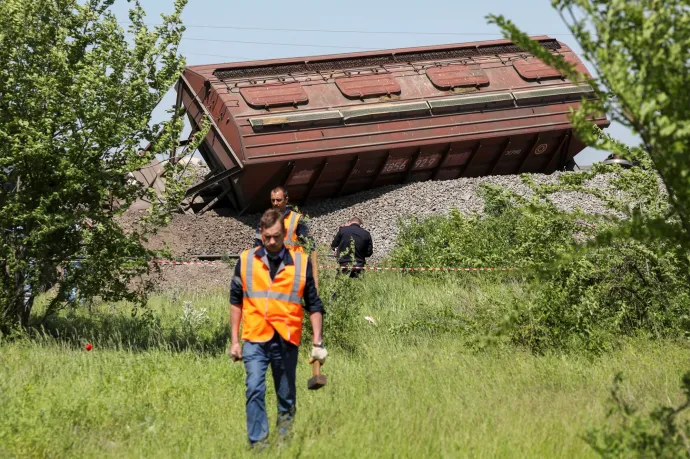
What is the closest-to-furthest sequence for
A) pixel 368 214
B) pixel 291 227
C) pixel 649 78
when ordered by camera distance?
pixel 649 78 < pixel 291 227 < pixel 368 214

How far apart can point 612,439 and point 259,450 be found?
227 cm

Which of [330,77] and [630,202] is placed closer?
[630,202]

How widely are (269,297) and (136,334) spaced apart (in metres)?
4.91

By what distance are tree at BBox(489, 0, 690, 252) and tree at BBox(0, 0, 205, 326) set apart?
6.18 metres

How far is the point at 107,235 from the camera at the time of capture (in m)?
10.3

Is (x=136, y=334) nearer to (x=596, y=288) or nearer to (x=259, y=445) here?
(x=596, y=288)

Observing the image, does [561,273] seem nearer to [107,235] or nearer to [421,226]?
[107,235]

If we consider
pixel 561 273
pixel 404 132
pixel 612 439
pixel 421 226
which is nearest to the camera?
pixel 612 439

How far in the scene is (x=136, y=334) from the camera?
1055 centimetres

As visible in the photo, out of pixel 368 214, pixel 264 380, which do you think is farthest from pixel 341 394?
pixel 368 214

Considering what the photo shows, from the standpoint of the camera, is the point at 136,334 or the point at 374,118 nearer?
the point at 136,334

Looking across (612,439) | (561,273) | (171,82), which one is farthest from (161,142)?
(612,439)

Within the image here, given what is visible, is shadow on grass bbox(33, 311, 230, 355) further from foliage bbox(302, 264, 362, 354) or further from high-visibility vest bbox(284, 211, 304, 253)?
high-visibility vest bbox(284, 211, 304, 253)

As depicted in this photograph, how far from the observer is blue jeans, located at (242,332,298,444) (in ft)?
19.4
